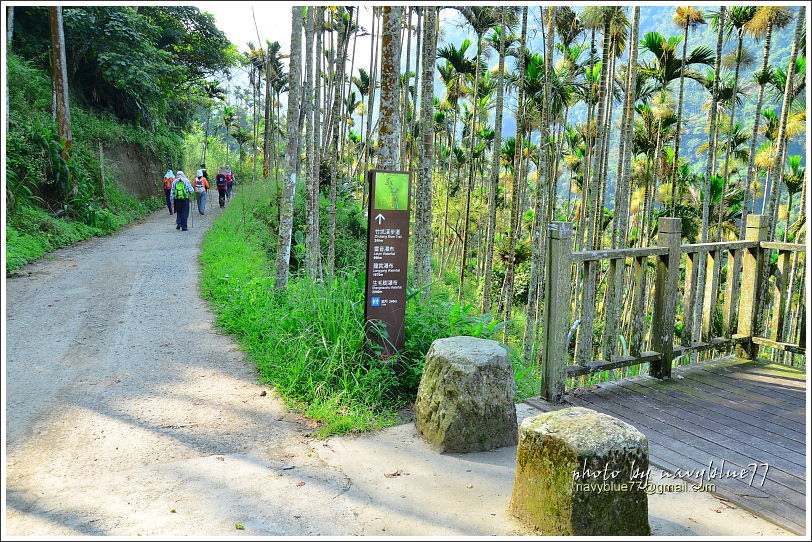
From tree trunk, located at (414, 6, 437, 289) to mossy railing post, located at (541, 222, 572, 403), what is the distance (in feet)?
16.0

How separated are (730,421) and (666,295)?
1.18m

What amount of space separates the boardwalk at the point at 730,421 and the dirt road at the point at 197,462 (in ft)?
0.84

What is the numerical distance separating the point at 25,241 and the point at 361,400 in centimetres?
938

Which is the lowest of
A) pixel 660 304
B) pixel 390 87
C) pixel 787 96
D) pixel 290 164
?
pixel 660 304

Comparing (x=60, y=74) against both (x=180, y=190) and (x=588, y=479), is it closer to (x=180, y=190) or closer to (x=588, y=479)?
(x=180, y=190)

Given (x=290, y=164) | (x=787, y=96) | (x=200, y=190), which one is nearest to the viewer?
(x=290, y=164)

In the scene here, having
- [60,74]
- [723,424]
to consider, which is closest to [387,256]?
[723,424]

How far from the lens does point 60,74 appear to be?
14.2 m

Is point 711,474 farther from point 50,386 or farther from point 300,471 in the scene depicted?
point 50,386

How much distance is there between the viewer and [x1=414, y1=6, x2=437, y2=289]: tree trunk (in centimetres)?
952

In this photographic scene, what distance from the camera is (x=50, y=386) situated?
5211 mm

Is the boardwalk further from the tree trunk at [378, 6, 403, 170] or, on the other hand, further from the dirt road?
the tree trunk at [378, 6, 403, 170]

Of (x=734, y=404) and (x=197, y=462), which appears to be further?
(x=734, y=404)

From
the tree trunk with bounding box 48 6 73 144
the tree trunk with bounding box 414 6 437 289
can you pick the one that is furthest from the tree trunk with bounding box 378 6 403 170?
the tree trunk with bounding box 48 6 73 144
